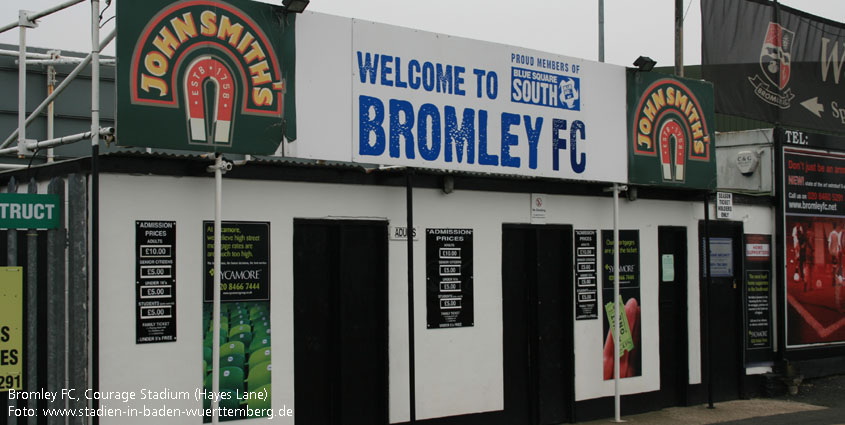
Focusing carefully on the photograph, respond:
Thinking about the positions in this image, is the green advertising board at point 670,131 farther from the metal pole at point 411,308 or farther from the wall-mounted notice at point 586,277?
the metal pole at point 411,308

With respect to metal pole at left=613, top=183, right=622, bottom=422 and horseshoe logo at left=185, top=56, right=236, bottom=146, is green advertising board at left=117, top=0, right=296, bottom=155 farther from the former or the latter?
metal pole at left=613, top=183, right=622, bottom=422

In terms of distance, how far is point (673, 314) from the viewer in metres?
12.9

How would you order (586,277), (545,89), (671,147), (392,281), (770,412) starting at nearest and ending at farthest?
(392,281), (545,89), (586,277), (671,147), (770,412)

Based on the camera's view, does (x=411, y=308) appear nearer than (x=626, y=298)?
Yes

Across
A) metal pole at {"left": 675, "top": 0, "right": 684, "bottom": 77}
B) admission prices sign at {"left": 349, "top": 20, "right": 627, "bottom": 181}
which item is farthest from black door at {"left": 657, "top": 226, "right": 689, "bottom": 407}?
metal pole at {"left": 675, "top": 0, "right": 684, "bottom": 77}

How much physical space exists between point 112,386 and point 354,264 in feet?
9.32

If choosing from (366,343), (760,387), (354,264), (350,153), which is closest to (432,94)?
(350,153)

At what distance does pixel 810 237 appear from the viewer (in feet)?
49.4

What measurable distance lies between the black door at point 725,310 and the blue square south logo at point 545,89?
3336mm

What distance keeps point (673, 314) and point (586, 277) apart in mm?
1981

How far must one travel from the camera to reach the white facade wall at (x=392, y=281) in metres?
7.89

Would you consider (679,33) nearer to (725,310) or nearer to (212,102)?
(725,310)

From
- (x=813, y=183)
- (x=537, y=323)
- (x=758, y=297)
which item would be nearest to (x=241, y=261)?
(x=537, y=323)

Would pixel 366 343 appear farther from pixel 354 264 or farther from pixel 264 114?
pixel 264 114
